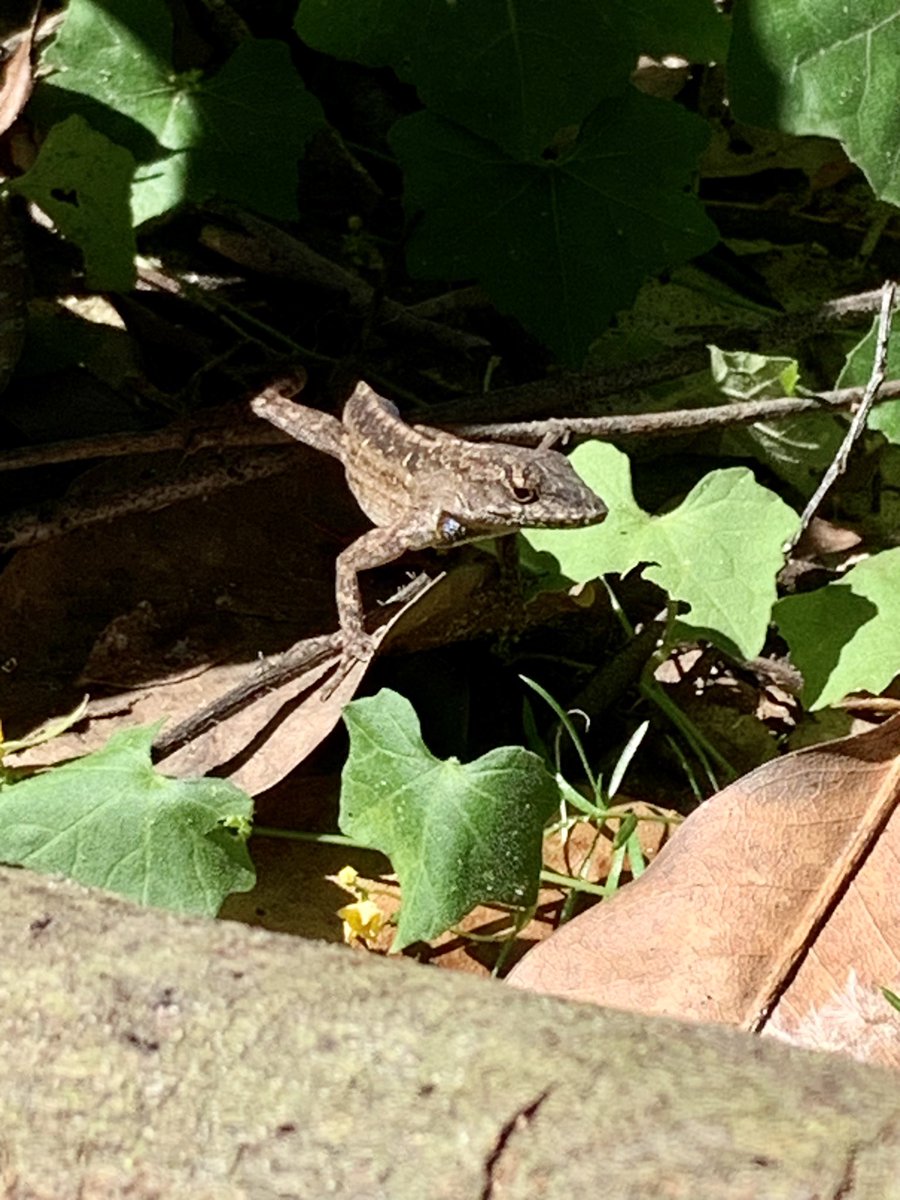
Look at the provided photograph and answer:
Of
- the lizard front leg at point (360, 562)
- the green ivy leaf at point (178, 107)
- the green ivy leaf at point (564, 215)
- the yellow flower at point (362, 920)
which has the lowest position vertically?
the yellow flower at point (362, 920)

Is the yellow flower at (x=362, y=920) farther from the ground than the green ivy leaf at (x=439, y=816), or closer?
closer

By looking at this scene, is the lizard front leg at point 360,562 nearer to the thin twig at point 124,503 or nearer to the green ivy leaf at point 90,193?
→ the thin twig at point 124,503

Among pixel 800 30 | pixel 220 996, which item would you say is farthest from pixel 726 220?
pixel 220 996

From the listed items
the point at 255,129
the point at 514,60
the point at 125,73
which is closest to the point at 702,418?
the point at 514,60

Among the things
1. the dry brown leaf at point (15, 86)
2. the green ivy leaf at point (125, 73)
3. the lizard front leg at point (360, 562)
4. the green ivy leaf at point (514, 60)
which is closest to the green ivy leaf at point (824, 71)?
the green ivy leaf at point (514, 60)

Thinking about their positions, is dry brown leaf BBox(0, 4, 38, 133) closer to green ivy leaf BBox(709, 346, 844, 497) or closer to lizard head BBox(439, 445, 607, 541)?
lizard head BBox(439, 445, 607, 541)

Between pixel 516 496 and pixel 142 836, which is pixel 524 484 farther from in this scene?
pixel 142 836

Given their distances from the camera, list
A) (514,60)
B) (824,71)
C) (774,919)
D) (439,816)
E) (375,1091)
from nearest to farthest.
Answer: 1. (375,1091)
2. (774,919)
3. (439,816)
4. (824,71)
5. (514,60)
